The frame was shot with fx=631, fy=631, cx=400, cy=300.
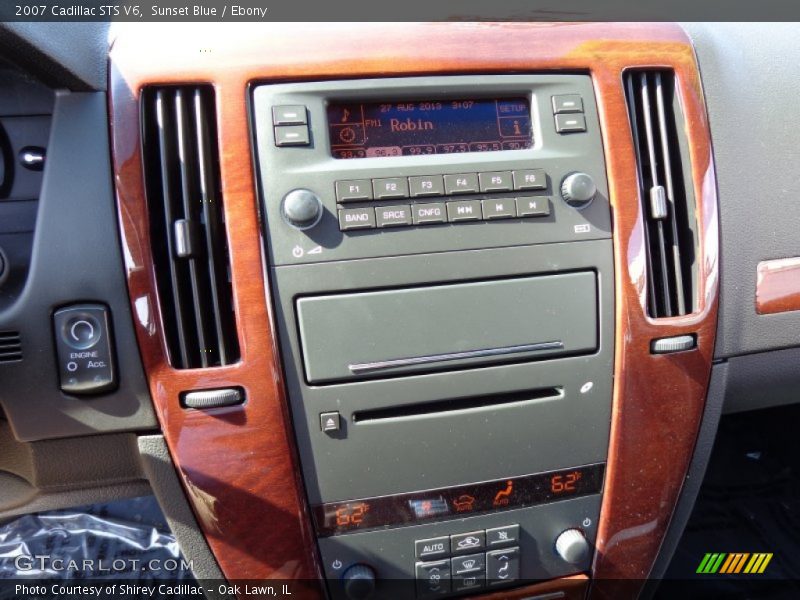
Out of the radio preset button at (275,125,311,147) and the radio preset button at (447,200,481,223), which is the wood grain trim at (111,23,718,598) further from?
the radio preset button at (447,200,481,223)

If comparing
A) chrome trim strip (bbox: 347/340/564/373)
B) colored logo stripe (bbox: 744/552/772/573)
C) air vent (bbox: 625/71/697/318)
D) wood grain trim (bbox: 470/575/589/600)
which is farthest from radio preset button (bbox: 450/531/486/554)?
colored logo stripe (bbox: 744/552/772/573)

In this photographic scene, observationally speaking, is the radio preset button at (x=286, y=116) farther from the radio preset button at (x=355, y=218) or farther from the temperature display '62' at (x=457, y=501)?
the temperature display '62' at (x=457, y=501)

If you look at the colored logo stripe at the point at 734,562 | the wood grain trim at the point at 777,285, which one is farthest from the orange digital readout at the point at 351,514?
the colored logo stripe at the point at 734,562

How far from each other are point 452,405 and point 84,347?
0.69 m

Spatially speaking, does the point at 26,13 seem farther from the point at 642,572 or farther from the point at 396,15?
the point at 642,572

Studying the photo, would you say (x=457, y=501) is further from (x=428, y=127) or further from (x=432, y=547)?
(x=428, y=127)

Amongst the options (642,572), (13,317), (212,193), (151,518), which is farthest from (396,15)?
(151,518)

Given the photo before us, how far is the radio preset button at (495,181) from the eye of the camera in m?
1.17

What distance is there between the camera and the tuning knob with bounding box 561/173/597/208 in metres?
1.19

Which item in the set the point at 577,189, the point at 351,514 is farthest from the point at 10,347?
the point at 577,189

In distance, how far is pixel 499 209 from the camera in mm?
1178

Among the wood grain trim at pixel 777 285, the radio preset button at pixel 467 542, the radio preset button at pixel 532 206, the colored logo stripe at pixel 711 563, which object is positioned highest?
the radio preset button at pixel 532 206

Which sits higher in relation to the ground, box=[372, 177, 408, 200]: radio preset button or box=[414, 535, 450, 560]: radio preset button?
box=[372, 177, 408, 200]: radio preset button

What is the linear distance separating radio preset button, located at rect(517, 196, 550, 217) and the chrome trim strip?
252 mm
